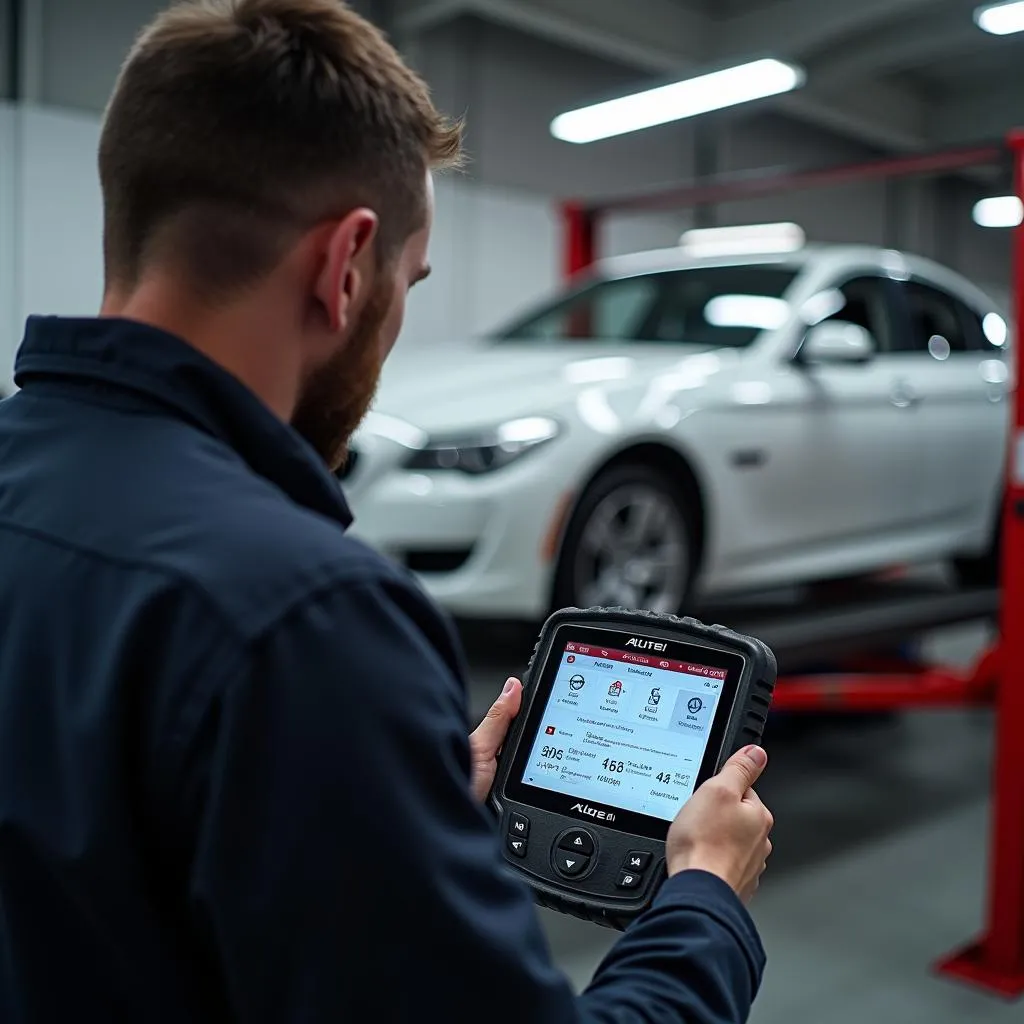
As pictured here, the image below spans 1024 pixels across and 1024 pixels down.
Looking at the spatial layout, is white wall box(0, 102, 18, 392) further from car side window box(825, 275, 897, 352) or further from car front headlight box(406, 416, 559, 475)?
car side window box(825, 275, 897, 352)

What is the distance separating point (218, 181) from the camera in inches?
27.0

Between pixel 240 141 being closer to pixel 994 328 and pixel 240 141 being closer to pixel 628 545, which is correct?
pixel 628 545

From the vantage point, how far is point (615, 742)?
3.26 ft

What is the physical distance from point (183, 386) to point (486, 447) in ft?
6.79

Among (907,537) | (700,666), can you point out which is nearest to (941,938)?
(907,537)

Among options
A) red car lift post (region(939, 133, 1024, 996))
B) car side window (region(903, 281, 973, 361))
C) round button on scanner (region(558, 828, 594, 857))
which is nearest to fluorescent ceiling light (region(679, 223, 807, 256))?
car side window (region(903, 281, 973, 361))

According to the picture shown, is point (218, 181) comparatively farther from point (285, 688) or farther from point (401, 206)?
point (285, 688)


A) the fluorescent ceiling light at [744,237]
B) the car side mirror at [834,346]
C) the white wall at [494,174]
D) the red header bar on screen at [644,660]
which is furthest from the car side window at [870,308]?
the fluorescent ceiling light at [744,237]

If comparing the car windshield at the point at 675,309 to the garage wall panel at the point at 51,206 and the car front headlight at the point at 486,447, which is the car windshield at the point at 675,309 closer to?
the car front headlight at the point at 486,447

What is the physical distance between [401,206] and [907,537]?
10.4 ft

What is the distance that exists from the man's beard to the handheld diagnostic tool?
13.0 inches

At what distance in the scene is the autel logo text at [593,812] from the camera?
952mm

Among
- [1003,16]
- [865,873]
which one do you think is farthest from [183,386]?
[1003,16]

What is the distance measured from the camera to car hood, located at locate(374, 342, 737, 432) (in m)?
2.83
